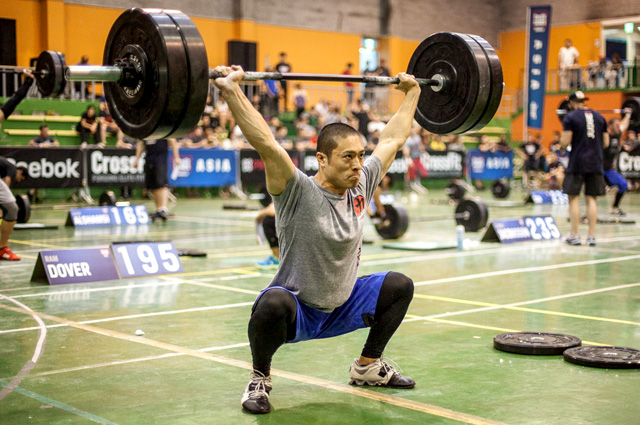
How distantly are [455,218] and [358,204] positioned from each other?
25.6 ft

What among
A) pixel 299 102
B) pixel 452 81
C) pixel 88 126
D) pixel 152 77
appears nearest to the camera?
pixel 152 77

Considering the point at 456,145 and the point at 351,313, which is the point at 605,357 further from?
the point at 456,145

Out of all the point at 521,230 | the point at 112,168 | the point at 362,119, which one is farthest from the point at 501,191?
the point at 112,168

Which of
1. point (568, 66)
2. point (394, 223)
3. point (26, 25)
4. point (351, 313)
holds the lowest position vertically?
point (394, 223)

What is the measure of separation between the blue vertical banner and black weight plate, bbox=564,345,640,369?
19.8 meters

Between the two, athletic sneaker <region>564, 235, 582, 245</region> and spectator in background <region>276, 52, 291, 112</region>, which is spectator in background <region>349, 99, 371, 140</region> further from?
athletic sneaker <region>564, 235, 582, 245</region>

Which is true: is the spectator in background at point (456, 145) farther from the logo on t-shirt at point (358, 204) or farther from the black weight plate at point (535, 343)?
the logo on t-shirt at point (358, 204)

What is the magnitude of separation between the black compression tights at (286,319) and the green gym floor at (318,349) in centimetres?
24

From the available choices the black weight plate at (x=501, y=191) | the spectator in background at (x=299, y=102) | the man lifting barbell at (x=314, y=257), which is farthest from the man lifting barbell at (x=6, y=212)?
the spectator in background at (x=299, y=102)

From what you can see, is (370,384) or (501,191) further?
(501,191)

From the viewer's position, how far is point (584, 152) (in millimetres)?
9883

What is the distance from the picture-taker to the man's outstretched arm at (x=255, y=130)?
363cm

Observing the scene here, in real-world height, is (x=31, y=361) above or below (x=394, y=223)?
below

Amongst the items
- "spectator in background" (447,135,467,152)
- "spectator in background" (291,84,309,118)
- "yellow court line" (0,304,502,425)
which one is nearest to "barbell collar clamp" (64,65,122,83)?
"yellow court line" (0,304,502,425)
